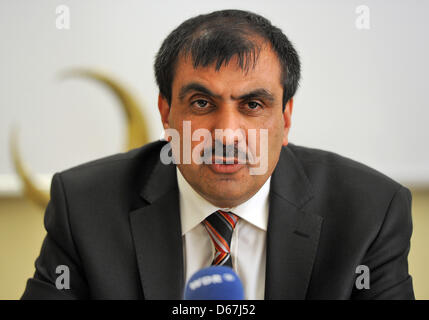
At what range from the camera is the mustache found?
1.07m

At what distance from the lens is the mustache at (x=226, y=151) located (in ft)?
3.50

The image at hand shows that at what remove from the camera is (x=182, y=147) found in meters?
1.16

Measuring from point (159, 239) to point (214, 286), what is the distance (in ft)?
1.49

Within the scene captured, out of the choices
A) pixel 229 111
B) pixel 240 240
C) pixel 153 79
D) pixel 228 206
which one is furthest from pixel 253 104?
pixel 153 79

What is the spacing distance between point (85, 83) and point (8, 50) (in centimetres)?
43

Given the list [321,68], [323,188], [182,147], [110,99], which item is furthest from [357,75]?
[182,147]

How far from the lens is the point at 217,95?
1081 millimetres

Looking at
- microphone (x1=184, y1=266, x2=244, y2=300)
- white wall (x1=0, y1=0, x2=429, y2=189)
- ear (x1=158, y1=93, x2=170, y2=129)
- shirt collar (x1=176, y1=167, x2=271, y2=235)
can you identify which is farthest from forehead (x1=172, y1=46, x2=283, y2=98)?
white wall (x1=0, y1=0, x2=429, y2=189)

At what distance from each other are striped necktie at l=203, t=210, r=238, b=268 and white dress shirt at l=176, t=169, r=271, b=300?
0.02 m

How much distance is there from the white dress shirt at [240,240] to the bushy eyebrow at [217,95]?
0.92 ft

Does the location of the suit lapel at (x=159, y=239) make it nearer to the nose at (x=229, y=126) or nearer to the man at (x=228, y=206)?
the man at (x=228, y=206)

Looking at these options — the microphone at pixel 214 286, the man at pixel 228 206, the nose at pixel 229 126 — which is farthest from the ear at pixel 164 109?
the microphone at pixel 214 286

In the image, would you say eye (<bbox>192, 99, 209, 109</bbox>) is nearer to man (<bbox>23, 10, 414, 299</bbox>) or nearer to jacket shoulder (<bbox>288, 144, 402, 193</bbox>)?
man (<bbox>23, 10, 414, 299</bbox>)
